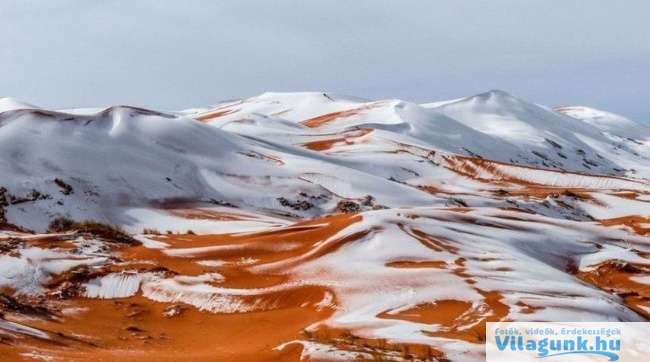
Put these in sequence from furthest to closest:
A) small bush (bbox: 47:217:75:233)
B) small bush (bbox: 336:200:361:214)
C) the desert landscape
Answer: small bush (bbox: 336:200:361:214)
small bush (bbox: 47:217:75:233)
the desert landscape

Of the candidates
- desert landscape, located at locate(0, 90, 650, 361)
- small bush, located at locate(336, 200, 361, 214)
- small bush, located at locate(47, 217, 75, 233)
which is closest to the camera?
desert landscape, located at locate(0, 90, 650, 361)

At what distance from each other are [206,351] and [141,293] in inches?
268

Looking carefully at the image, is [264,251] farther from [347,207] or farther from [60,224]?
[347,207]

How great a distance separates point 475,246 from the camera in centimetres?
2612

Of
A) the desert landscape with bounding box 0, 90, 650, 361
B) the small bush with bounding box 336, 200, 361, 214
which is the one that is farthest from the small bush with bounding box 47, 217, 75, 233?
the small bush with bounding box 336, 200, 361, 214

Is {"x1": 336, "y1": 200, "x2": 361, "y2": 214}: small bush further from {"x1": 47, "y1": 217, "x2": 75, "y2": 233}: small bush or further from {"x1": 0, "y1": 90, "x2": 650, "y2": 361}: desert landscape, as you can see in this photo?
{"x1": 47, "y1": 217, "x2": 75, "y2": 233}: small bush

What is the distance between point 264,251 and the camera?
26.3m

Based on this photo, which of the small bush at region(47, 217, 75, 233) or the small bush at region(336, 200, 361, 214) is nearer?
the small bush at region(47, 217, 75, 233)

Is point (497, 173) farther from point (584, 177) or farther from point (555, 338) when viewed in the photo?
point (555, 338)

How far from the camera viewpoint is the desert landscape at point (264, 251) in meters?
16.5

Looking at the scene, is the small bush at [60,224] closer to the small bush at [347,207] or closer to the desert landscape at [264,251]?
the desert landscape at [264,251]

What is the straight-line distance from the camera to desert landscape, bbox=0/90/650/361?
54.1ft

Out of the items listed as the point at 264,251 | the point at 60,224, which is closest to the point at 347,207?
the point at 60,224

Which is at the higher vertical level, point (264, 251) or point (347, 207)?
point (264, 251)
